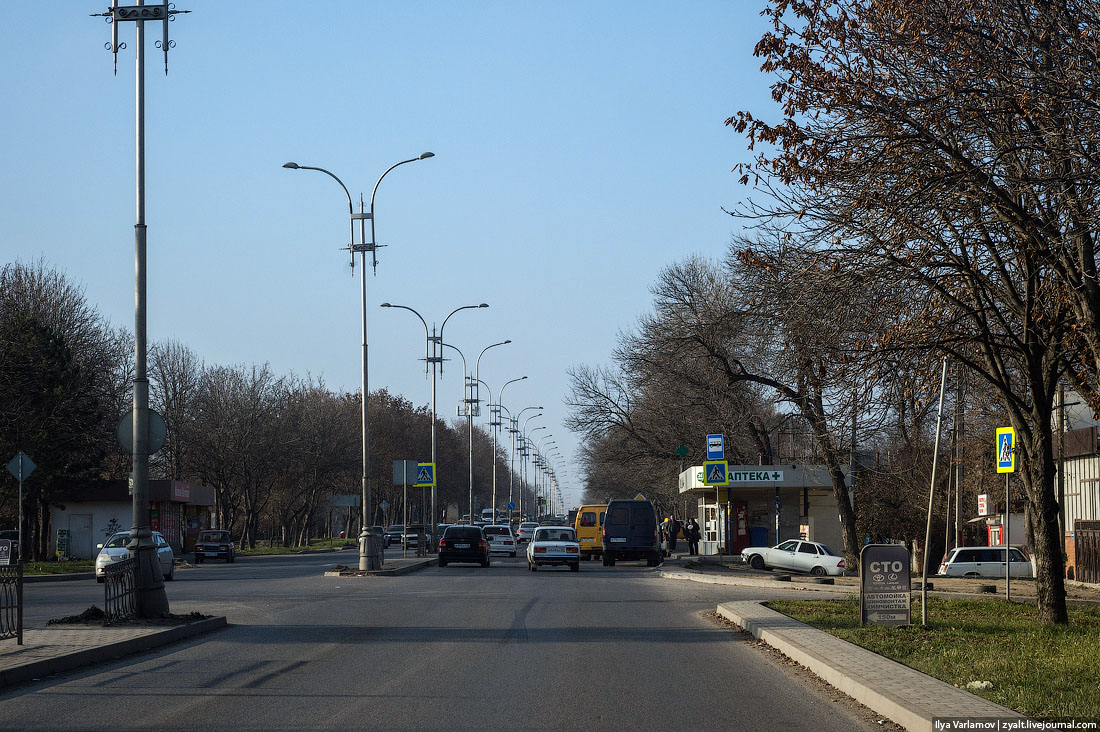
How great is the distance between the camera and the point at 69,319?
5084 cm

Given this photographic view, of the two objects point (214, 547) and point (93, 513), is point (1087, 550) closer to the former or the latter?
point (214, 547)

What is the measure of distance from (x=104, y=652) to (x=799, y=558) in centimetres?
2803

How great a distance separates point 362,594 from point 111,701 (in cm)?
1434

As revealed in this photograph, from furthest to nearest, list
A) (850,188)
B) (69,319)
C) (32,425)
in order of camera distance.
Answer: (69,319) < (32,425) < (850,188)

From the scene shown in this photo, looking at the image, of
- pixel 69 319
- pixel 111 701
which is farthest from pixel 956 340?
pixel 69 319

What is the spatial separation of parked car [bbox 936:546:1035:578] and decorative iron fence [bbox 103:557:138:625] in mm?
27367

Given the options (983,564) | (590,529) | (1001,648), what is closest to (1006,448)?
(1001,648)

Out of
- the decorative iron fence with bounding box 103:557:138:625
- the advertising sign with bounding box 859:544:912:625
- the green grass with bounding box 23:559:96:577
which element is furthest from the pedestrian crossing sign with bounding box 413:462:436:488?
the advertising sign with bounding box 859:544:912:625

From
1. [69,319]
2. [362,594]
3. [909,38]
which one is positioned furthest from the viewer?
[69,319]

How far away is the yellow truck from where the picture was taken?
49.9 metres

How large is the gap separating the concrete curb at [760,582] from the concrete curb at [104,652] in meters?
14.2

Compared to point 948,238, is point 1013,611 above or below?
below

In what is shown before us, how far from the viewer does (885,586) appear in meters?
14.7

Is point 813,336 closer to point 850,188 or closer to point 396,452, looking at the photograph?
point 850,188
